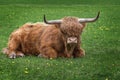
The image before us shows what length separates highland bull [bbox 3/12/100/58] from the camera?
1204 centimetres

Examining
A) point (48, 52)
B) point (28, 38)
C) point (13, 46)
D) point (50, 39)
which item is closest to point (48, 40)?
point (50, 39)

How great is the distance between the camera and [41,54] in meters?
12.6

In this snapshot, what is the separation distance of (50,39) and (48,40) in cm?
6

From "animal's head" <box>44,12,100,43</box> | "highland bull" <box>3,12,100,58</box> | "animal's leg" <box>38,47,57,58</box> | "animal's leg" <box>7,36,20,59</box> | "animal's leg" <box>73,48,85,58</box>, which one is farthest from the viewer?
"animal's leg" <box>7,36,20,59</box>

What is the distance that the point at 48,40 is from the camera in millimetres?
12562

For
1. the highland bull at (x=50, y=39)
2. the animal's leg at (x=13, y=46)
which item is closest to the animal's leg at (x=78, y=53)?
the highland bull at (x=50, y=39)

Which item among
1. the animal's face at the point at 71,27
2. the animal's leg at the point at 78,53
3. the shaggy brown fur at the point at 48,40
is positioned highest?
the animal's face at the point at 71,27

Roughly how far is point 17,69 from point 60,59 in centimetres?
143

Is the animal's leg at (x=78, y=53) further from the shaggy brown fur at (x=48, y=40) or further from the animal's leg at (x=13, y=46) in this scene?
the animal's leg at (x=13, y=46)

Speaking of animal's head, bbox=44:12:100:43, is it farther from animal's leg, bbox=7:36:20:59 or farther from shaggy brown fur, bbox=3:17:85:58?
animal's leg, bbox=7:36:20:59

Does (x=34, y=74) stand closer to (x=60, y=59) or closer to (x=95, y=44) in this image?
(x=60, y=59)

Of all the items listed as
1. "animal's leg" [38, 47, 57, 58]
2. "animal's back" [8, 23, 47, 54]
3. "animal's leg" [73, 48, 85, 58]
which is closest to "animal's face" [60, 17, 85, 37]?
"animal's leg" [38, 47, 57, 58]

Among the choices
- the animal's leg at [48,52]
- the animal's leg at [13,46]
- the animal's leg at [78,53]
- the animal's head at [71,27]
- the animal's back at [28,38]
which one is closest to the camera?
the animal's head at [71,27]

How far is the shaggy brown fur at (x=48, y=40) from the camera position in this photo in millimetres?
12086
